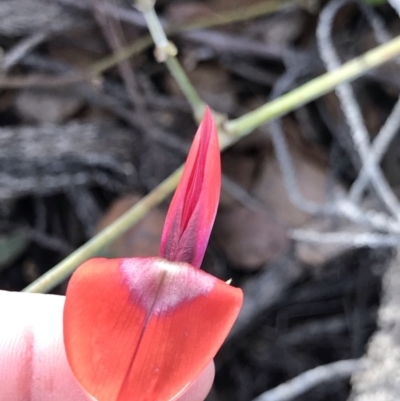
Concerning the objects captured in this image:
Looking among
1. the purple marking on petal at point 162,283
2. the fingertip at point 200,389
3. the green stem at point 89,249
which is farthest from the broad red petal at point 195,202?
the fingertip at point 200,389

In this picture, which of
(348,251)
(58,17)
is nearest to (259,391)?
(348,251)

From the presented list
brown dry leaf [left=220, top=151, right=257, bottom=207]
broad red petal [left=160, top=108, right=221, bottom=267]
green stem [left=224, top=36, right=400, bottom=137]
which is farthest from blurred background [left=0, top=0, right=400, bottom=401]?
broad red petal [left=160, top=108, right=221, bottom=267]

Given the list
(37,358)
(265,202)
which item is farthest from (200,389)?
(265,202)

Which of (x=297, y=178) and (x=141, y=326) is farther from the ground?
(x=141, y=326)

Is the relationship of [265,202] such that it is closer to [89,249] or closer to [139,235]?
[139,235]

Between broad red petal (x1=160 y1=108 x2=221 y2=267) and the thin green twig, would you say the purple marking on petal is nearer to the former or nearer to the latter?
broad red petal (x1=160 y1=108 x2=221 y2=267)

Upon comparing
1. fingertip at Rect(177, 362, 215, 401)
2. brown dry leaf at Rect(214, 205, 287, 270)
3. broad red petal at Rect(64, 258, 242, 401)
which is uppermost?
broad red petal at Rect(64, 258, 242, 401)

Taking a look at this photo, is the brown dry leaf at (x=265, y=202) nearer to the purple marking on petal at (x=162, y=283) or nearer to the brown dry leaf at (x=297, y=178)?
the brown dry leaf at (x=297, y=178)
